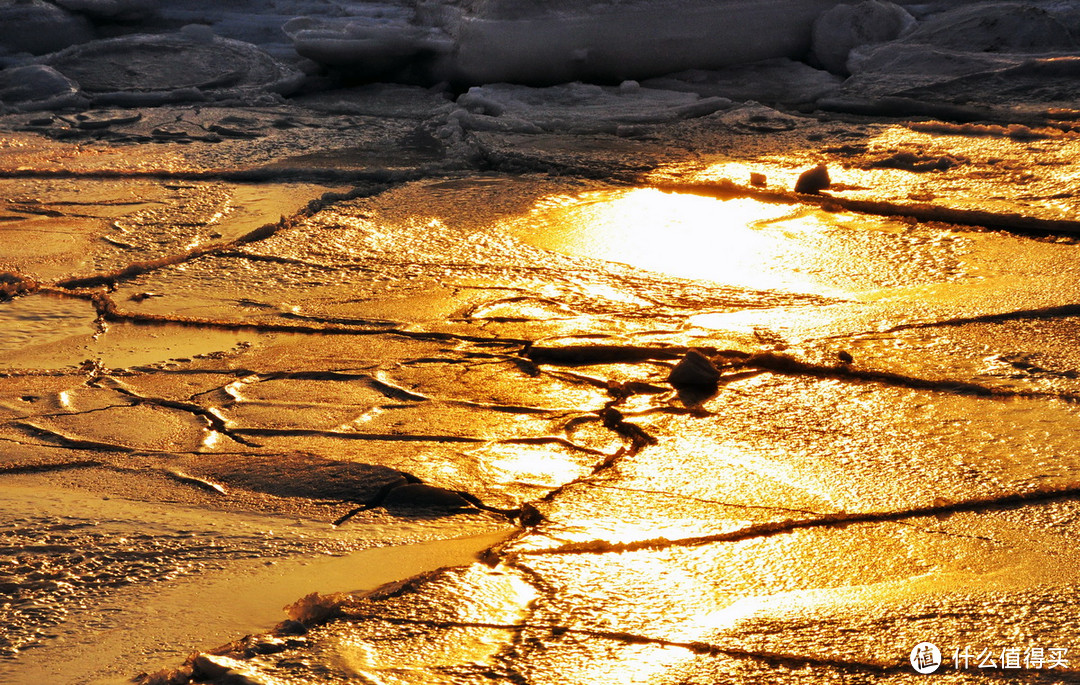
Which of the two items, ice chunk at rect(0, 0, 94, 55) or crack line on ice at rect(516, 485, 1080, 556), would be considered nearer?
crack line on ice at rect(516, 485, 1080, 556)

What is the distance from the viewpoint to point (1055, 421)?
7.97 ft

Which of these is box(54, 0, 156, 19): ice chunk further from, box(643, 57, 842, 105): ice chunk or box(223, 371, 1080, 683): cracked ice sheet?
box(223, 371, 1080, 683): cracked ice sheet

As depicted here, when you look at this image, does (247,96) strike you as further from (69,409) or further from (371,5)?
(69,409)

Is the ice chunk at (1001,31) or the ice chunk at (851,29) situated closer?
the ice chunk at (1001,31)

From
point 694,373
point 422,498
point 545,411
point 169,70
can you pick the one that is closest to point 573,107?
point 169,70

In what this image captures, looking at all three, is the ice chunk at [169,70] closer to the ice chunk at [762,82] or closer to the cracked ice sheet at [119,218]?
the cracked ice sheet at [119,218]

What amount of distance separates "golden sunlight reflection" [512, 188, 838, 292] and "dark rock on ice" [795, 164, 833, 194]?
0.20 m

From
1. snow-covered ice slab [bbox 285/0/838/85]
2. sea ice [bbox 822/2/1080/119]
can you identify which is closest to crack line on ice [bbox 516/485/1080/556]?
sea ice [bbox 822/2/1080/119]

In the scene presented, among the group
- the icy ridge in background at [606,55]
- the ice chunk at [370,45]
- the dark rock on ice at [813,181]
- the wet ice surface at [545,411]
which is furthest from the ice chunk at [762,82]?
the dark rock on ice at [813,181]

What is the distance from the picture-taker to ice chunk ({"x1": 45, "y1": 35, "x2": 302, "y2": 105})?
650 centimetres

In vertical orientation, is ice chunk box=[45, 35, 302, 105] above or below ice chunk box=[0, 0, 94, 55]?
below

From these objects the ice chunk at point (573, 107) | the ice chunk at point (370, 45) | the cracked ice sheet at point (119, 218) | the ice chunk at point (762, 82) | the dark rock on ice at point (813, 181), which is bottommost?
the cracked ice sheet at point (119, 218)

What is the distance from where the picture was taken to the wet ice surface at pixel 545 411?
1828mm

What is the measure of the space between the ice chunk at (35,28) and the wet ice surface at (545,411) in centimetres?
272
